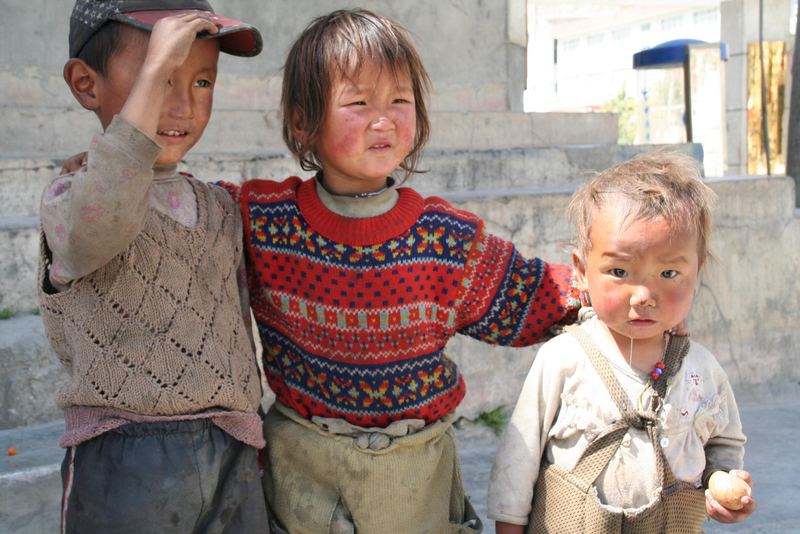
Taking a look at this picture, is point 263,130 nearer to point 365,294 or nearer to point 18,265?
point 18,265

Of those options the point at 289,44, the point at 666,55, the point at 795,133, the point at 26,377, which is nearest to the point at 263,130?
the point at 289,44

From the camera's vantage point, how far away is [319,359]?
198 cm

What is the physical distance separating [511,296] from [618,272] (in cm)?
24

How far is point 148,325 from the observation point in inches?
69.4

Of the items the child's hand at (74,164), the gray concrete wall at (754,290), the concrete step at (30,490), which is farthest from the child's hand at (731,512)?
the gray concrete wall at (754,290)

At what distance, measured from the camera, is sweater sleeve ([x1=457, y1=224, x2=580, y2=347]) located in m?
2.06

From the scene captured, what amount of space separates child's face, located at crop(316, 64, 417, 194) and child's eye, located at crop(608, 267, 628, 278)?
49 centimetres

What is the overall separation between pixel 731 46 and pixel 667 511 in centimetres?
1331

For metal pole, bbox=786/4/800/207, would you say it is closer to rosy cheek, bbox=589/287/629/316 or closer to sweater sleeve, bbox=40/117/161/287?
rosy cheek, bbox=589/287/629/316

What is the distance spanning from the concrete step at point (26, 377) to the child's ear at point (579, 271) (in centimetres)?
172

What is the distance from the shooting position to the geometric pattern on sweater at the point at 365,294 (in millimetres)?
1959

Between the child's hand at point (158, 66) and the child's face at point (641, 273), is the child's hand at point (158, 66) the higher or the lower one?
the higher one

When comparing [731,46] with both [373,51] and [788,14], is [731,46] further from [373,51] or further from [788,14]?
[373,51]

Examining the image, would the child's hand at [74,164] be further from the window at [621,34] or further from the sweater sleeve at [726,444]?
the window at [621,34]
